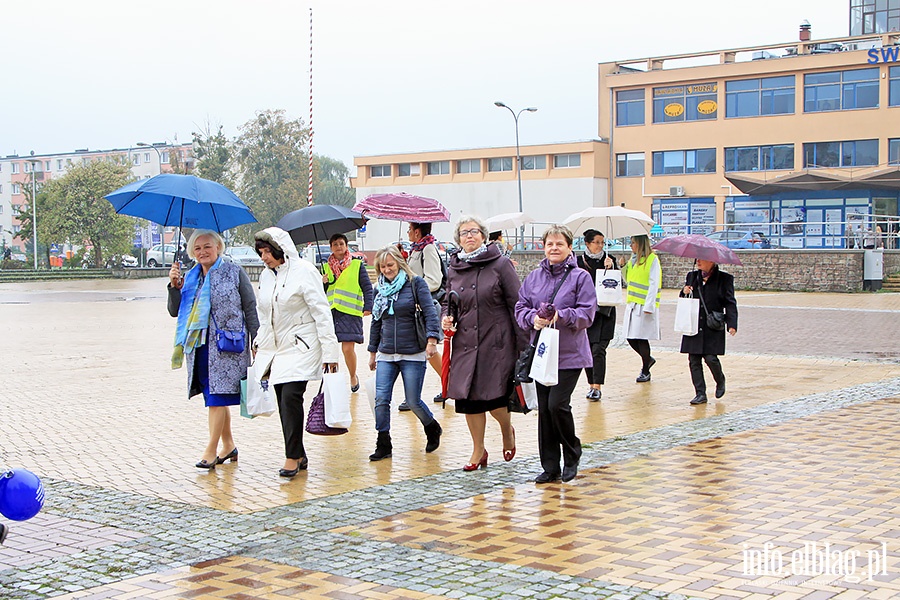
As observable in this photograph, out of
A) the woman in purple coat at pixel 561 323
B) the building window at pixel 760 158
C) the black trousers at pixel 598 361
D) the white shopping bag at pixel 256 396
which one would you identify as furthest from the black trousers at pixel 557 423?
the building window at pixel 760 158

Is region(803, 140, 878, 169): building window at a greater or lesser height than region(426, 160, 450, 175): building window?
lesser

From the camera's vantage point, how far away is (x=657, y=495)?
6762mm

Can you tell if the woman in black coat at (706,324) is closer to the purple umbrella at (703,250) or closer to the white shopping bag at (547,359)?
the purple umbrella at (703,250)

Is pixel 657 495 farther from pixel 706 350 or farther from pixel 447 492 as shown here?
pixel 706 350

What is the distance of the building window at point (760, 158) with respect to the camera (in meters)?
57.7

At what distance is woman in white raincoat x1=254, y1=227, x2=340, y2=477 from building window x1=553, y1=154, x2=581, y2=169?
59411 millimetres

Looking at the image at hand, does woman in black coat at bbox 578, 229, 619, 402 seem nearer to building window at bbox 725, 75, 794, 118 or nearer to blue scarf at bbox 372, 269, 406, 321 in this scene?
blue scarf at bbox 372, 269, 406, 321

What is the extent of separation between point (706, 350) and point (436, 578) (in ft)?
21.2

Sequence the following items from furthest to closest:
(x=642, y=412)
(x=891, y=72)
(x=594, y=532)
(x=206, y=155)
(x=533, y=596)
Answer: (x=206, y=155) → (x=891, y=72) → (x=642, y=412) → (x=594, y=532) → (x=533, y=596)

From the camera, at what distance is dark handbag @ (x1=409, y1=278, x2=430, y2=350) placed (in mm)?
8219

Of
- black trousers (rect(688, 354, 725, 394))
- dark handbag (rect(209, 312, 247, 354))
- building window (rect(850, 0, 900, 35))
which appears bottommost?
black trousers (rect(688, 354, 725, 394))

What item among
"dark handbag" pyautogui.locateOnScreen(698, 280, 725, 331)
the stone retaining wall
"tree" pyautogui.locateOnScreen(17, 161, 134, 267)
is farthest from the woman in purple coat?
"tree" pyautogui.locateOnScreen(17, 161, 134, 267)

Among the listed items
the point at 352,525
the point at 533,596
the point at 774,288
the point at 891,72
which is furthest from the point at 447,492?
the point at 891,72

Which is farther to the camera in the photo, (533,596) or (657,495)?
(657,495)
